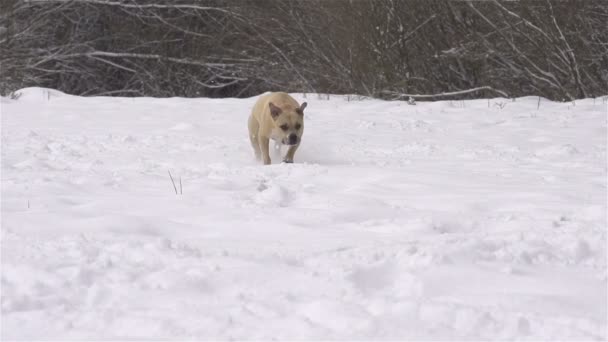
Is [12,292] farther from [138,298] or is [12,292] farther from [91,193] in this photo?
[91,193]

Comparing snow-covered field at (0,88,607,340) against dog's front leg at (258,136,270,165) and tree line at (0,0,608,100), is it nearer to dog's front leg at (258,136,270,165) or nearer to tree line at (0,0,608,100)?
dog's front leg at (258,136,270,165)

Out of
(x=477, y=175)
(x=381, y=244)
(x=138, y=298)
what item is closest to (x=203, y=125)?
(x=477, y=175)

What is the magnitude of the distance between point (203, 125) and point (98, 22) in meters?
10.9

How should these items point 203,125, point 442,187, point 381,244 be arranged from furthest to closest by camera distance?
point 203,125 < point 442,187 < point 381,244

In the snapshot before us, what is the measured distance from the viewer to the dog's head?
761cm

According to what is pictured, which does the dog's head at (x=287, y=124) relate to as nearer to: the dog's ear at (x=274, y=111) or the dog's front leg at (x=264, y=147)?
the dog's ear at (x=274, y=111)

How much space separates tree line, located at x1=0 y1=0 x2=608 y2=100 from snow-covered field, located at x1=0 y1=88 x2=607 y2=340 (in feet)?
17.4

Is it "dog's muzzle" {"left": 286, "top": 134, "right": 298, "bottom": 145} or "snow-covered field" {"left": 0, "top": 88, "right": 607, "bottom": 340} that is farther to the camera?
"dog's muzzle" {"left": 286, "top": 134, "right": 298, "bottom": 145}

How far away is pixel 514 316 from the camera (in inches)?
117

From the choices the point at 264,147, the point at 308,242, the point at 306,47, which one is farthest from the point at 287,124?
the point at 306,47

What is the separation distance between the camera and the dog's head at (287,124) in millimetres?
7613

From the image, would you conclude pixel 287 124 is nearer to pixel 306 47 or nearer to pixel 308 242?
pixel 308 242

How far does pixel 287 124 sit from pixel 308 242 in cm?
378

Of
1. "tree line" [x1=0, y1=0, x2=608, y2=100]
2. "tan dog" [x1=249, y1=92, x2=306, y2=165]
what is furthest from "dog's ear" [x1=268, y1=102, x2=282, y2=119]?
"tree line" [x1=0, y1=0, x2=608, y2=100]
